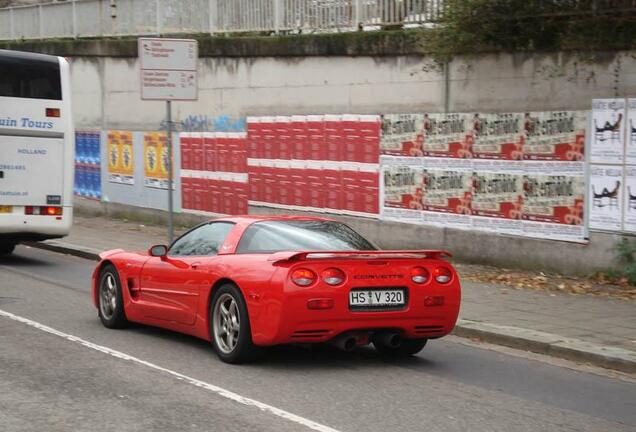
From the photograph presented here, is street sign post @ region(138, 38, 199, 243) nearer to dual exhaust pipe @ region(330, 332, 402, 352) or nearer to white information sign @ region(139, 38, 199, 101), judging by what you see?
white information sign @ region(139, 38, 199, 101)

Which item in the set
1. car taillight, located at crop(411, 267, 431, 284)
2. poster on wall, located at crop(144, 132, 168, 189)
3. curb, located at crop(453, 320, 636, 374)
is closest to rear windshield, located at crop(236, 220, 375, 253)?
car taillight, located at crop(411, 267, 431, 284)

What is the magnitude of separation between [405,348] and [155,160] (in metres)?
14.5

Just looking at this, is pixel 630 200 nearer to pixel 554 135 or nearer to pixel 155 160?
pixel 554 135

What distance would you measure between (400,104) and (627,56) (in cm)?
445

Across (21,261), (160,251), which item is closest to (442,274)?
(160,251)

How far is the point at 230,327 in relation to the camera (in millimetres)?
8297

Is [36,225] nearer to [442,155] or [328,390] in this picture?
[442,155]

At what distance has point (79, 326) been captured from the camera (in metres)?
10.3

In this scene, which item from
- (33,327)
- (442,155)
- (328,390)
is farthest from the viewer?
(442,155)

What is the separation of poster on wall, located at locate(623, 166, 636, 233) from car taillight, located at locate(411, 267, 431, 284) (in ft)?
17.3

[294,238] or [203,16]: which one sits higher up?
[203,16]

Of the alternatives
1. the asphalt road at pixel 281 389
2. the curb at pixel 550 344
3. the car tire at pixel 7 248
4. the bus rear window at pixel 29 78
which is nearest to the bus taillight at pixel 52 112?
the bus rear window at pixel 29 78

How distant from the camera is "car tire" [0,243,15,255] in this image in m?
18.0

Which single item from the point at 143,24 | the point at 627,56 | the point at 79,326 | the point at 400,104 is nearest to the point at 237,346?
the point at 79,326
